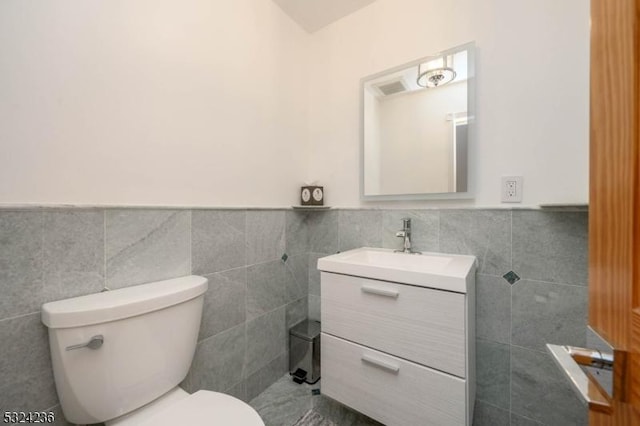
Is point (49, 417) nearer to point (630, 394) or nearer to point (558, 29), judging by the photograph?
point (630, 394)

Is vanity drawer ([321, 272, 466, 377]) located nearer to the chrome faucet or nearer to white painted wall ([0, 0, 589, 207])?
the chrome faucet

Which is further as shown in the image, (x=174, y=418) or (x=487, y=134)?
(x=487, y=134)

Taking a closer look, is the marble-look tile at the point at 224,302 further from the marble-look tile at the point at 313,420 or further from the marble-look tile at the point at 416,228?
the marble-look tile at the point at 416,228

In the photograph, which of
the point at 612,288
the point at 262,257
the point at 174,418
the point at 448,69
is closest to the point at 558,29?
the point at 448,69

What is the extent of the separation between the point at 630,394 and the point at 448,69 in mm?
1328

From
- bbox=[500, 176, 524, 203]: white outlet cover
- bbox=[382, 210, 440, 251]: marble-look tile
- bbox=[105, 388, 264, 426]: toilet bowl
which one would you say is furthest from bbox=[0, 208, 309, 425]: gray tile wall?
bbox=[500, 176, 524, 203]: white outlet cover

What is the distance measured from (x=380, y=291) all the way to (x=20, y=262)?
3.59 ft

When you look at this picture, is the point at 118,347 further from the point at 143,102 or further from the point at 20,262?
the point at 143,102

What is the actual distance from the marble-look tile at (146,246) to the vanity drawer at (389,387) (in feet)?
2.32

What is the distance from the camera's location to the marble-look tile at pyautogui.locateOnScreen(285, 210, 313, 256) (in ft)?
5.20

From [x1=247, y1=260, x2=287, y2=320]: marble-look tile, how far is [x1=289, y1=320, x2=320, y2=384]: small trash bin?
0.22 meters

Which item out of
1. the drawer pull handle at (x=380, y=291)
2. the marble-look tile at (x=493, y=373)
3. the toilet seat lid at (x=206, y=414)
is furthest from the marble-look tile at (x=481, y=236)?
the toilet seat lid at (x=206, y=414)

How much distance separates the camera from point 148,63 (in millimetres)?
982

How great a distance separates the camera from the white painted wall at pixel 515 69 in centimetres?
100
